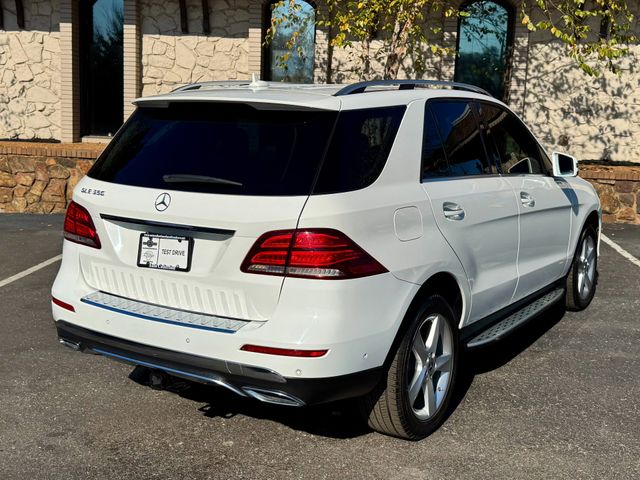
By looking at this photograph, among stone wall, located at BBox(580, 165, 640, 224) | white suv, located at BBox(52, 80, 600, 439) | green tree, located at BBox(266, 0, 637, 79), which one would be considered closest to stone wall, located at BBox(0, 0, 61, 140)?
green tree, located at BBox(266, 0, 637, 79)

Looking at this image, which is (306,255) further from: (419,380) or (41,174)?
(41,174)

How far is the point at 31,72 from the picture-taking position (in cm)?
1542

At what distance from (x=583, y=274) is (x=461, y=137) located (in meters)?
2.72

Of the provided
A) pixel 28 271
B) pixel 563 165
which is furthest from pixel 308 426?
pixel 28 271

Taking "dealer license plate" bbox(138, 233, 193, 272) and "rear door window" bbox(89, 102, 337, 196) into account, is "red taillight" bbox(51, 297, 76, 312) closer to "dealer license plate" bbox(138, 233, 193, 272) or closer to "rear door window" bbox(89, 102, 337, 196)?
"dealer license plate" bbox(138, 233, 193, 272)

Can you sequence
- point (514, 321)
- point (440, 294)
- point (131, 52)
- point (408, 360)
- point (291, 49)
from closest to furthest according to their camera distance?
point (408, 360)
point (440, 294)
point (514, 321)
point (291, 49)
point (131, 52)

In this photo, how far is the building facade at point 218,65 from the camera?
Answer: 13.9 metres

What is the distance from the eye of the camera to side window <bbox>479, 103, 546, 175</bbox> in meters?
4.91

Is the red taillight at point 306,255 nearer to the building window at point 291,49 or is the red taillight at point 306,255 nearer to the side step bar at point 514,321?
the side step bar at point 514,321

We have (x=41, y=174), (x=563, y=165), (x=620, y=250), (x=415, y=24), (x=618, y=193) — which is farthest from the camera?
(x=41, y=174)

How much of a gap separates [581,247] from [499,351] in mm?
1430

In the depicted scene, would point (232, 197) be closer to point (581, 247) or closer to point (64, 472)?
point (64, 472)

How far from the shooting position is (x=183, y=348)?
3396 mm

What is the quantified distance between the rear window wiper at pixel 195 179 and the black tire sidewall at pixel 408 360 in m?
1.08
